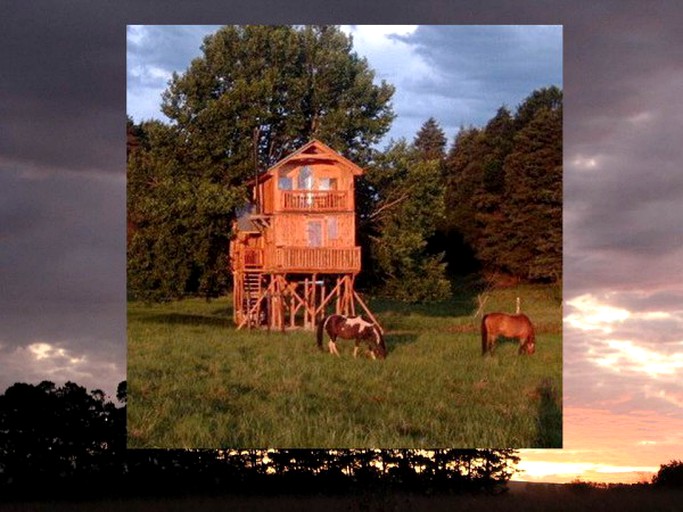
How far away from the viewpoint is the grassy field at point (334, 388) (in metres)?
24.2

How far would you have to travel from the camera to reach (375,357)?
25094 mm

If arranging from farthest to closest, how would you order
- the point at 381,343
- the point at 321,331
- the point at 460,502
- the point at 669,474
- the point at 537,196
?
the point at 669,474
the point at 460,502
the point at 321,331
the point at 381,343
the point at 537,196

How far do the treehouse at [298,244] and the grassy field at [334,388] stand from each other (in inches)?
16.3

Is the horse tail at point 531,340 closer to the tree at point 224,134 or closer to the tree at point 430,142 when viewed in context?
→ the tree at point 430,142

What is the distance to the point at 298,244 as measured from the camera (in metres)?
25.3

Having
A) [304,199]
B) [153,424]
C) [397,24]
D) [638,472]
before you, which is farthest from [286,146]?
[638,472]

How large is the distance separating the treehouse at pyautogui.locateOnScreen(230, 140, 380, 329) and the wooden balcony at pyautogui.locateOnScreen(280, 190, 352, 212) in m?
0.01

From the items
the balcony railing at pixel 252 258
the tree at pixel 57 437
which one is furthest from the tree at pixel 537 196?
the tree at pixel 57 437

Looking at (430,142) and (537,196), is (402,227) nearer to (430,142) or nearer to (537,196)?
(430,142)

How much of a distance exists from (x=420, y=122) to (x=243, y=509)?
5969 millimetres

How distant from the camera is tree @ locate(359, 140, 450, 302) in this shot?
82.9 ft

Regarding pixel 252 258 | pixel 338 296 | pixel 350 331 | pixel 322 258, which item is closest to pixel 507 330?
pixel 350 331

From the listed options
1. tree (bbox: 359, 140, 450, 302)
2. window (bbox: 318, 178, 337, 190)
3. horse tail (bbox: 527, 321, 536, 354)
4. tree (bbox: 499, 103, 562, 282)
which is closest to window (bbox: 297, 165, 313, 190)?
window (bbox: 318, 178, 337, 190)

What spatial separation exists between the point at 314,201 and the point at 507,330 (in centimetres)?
333
